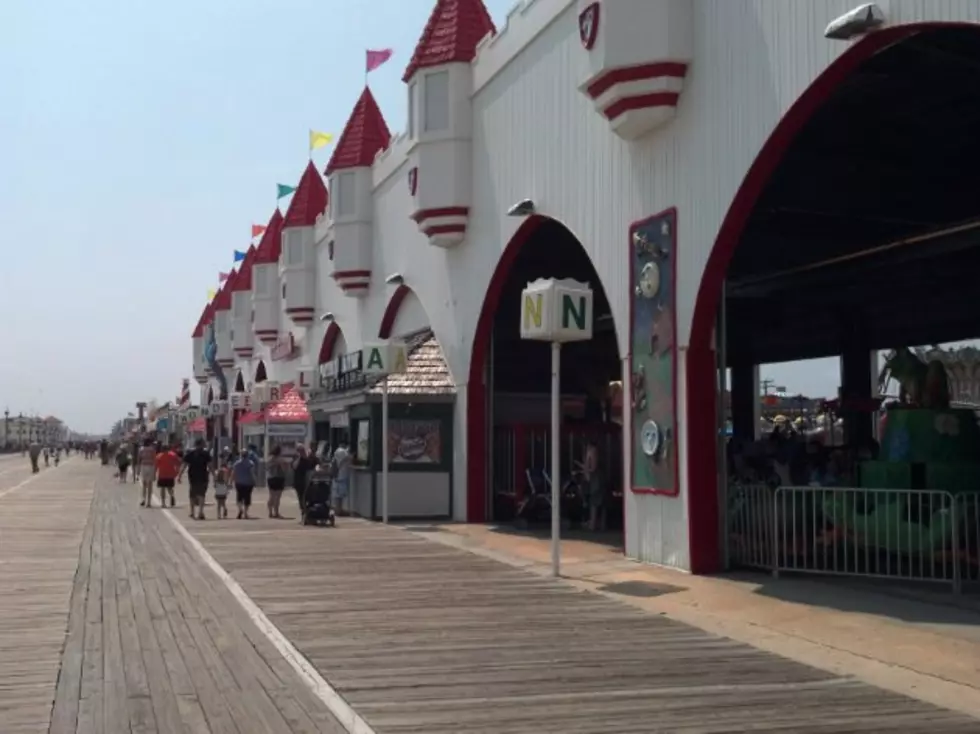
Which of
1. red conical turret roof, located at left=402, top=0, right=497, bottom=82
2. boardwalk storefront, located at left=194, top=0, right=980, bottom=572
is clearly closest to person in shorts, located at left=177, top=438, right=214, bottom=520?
boardwalk storefront, located at left=194, top=0, right=980, bottom=572

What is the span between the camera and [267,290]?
45344 mm

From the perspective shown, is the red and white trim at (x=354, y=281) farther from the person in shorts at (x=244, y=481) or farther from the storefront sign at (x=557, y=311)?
the storefront sign at (x=557, y=311)

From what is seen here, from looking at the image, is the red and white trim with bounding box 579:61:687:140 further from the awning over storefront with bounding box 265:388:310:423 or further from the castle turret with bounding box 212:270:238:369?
the castle turret with bounding box 212:270:238:369

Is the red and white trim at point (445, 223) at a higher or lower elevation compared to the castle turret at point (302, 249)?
lower

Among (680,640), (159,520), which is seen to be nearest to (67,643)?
(680,640)

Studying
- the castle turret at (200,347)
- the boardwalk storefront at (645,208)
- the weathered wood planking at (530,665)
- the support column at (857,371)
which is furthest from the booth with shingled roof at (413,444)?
the castle turret at (200,347)

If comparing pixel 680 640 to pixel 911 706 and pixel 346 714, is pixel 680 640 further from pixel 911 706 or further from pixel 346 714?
pixel 346 714

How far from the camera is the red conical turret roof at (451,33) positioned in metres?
22.2

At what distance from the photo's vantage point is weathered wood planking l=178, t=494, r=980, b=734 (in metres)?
6.88

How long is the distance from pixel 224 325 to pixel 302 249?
22559mm

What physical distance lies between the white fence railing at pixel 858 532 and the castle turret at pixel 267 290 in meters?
33.8

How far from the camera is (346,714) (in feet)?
22.9

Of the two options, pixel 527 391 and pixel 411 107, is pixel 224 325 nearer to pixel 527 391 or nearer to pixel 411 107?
pixel 411 107

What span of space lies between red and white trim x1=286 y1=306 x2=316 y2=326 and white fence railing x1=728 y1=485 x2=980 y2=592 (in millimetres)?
26001
